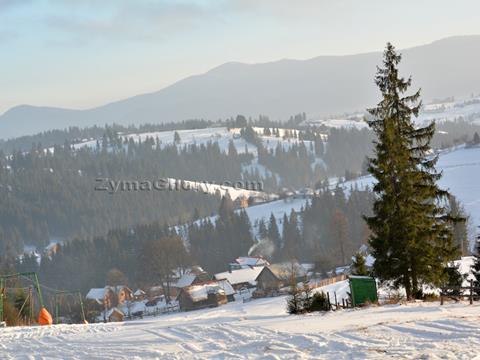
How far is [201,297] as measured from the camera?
73.5m

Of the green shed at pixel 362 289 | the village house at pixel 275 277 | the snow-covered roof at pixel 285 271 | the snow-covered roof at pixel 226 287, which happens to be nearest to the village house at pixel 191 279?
the snow-covered roof at pixel 226 287

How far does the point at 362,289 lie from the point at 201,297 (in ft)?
169

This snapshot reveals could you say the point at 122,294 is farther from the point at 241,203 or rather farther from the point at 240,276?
the point at 241,203

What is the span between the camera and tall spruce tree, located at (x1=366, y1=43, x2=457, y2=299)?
2603cm

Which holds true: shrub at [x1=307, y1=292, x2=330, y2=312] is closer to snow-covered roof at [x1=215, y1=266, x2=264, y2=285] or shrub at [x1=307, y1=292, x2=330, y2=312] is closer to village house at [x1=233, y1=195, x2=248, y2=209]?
snow-covered roof at [x1=215, y1=266, x2=264, y2=285]

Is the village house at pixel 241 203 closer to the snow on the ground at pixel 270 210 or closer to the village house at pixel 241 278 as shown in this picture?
the snow on the ground at pixel 270 210

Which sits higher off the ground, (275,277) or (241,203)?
(241,203)

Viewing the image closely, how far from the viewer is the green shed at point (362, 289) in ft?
77.5

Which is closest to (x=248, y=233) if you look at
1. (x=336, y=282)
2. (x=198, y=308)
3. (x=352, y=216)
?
(x=352, y=216)

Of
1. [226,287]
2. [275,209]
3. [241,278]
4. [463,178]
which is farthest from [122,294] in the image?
[463,178]

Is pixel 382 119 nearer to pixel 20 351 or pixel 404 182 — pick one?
pixel 404 182

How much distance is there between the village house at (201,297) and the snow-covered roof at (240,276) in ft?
46.0

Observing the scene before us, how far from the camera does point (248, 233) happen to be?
125 m

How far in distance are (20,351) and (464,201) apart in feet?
347
